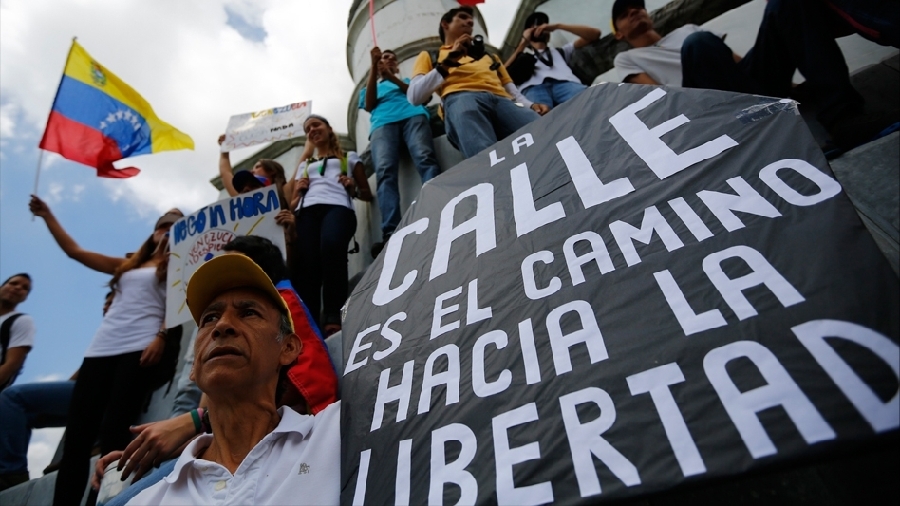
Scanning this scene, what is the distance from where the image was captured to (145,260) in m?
3.47

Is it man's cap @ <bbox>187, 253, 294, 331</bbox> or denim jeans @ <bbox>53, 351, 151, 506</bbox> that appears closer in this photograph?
man's cap @ <bbox>187, 253, 294, 331</bbox>

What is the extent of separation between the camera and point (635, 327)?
1157 mm

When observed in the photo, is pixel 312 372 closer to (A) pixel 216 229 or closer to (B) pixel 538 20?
(A) pixel 216 229

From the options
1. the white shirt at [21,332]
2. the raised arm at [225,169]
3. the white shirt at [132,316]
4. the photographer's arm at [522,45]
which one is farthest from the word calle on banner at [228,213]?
the photographer's arm at [522,45]

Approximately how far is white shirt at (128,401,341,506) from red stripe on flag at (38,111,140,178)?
12.9 feet

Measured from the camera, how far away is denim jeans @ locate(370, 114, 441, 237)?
141 inches

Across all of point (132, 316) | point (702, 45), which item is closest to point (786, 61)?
point (702, 45)

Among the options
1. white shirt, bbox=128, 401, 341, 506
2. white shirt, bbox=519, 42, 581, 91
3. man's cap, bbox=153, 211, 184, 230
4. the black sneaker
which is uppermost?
white shirt, bbox=519, 42, 581, 91

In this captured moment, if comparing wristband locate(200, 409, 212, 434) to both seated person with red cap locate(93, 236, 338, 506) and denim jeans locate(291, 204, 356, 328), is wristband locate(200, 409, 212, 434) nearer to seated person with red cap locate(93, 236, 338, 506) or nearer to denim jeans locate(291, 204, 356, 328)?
seated person with red cap locate(93, 236, 338, 506)

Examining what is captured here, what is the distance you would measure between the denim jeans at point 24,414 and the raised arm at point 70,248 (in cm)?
109

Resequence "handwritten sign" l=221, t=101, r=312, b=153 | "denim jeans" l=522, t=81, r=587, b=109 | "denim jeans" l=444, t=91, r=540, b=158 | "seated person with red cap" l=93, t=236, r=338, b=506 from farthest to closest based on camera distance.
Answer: "handwritten sign" l=221, t=101, r=312, b=153
"denim jeans" l=522, t=81, r=587, b=109
"denim jeans" l=444, t=91, r=540, b=158
"seated person with red cap" l=93, t=236, r=338, b=506

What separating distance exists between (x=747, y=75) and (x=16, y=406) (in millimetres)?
5359

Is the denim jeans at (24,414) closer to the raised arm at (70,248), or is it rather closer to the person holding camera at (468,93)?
the raised arm at (70,248)

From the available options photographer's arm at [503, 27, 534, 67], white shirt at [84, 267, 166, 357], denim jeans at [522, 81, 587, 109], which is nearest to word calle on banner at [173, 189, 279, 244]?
white shirt at [84, 267, 166, 357]
